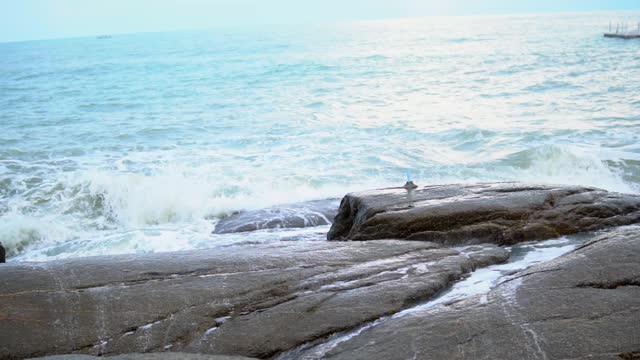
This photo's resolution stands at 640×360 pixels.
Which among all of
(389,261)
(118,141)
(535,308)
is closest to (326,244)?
(389,261)

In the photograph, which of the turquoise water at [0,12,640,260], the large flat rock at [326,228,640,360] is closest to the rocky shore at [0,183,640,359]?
the large flat rock at [326,228,640,360]

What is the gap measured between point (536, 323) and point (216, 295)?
2.05 m

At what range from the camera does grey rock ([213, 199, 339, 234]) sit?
8.08 meters

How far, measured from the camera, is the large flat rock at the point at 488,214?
16.8 feet

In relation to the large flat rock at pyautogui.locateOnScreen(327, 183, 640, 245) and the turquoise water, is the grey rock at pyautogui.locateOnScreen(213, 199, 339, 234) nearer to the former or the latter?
the turquoise water

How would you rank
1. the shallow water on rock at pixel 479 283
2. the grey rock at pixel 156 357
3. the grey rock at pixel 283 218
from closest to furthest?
1. the grey rock at pixel 156 357
2. the shallow water on rock at pixel 479 283
3. the grey rock at pixel 283 218

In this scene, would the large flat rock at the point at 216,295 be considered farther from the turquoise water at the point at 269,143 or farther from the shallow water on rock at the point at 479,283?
the turquoise water at the point at 269,143

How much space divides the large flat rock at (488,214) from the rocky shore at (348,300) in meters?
0.02

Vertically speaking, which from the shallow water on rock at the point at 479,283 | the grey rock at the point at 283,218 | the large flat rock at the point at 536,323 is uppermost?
the large flat rock at the point at 536,323

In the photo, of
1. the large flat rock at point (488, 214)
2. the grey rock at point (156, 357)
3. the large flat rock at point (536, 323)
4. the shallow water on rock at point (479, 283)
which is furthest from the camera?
the large flat rock at point (488, 214)

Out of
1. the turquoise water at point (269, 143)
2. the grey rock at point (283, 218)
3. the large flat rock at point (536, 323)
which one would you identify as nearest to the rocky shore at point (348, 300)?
the large flat rock at point (536, 323)

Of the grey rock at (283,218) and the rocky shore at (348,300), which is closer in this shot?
the rocky shore at (348,300)

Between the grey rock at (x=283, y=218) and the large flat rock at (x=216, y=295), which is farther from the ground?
the large flat rock at (x=216, y=295)

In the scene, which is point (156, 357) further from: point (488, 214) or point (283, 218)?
point (283, 218)
